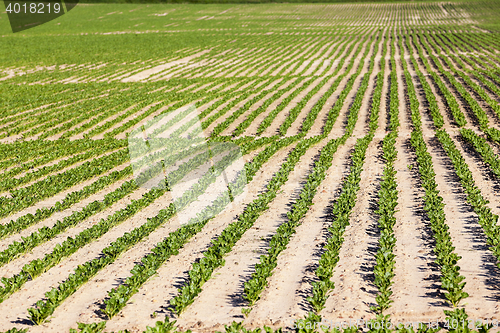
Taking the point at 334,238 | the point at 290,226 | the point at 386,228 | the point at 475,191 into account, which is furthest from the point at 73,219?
the point at 475,191

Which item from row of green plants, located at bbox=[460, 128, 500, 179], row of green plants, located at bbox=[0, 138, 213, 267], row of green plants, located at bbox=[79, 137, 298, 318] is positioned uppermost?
Answer: row of green plants, located at bbox=[460, 128, 500, 179]

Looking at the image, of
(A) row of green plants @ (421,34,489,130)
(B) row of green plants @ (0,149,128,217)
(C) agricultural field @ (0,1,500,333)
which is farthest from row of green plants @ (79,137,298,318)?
(A) row of green plants @ (421,34,489,130)

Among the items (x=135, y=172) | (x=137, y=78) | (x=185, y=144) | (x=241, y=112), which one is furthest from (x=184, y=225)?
(x=137, y=78)

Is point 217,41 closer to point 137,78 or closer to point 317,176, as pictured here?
point 137,78

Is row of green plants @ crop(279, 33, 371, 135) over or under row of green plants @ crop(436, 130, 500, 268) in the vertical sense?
over

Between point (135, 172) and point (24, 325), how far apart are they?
892cm

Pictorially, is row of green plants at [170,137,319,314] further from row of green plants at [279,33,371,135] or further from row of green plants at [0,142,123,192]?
row of green plants at [0,142,123,192]

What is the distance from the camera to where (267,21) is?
9119 cm

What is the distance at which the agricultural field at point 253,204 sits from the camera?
28.3ft

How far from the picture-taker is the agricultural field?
8.62m

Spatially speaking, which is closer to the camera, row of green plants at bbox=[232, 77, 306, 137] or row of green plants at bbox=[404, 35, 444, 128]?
row of green plants at bbox=[404, 35, 444, 128]

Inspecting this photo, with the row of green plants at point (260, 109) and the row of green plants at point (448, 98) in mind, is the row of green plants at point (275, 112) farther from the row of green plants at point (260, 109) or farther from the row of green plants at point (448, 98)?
the row of green plants at point (448, 98)

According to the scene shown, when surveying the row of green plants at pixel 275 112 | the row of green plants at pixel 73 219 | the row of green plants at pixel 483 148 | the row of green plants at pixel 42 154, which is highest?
the row of green plants at pixel 275 112

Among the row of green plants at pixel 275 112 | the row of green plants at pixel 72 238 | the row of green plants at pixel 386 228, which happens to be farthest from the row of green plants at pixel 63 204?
the row of green plants at pixel 386 228
